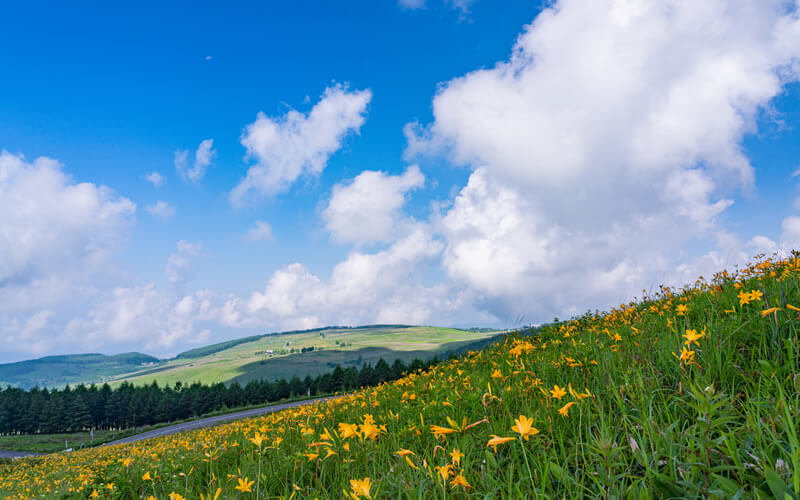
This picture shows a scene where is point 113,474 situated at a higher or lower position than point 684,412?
lower

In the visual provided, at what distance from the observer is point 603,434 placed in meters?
2.12

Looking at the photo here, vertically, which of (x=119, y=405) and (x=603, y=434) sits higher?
(x=603, y=434)

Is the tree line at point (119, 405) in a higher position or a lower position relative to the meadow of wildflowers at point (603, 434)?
lower

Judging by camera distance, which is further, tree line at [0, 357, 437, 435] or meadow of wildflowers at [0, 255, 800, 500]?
tree line at [0, 357, 437, 435]

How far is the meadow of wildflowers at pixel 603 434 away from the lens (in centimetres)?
181

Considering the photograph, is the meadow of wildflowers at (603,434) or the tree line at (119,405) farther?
the tree line at (119,405)

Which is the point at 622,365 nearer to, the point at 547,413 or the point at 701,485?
the point at 547,413

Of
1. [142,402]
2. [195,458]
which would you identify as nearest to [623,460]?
[195,458]

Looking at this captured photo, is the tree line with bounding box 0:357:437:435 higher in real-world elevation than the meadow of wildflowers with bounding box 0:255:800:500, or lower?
lower

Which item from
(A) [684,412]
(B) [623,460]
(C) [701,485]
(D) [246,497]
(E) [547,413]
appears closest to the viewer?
(C) [701,485]

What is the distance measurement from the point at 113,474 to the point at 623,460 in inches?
294

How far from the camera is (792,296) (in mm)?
3746

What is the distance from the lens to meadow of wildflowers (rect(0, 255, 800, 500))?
1.81m

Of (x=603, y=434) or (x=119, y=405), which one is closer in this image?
(x=603, y=434)
